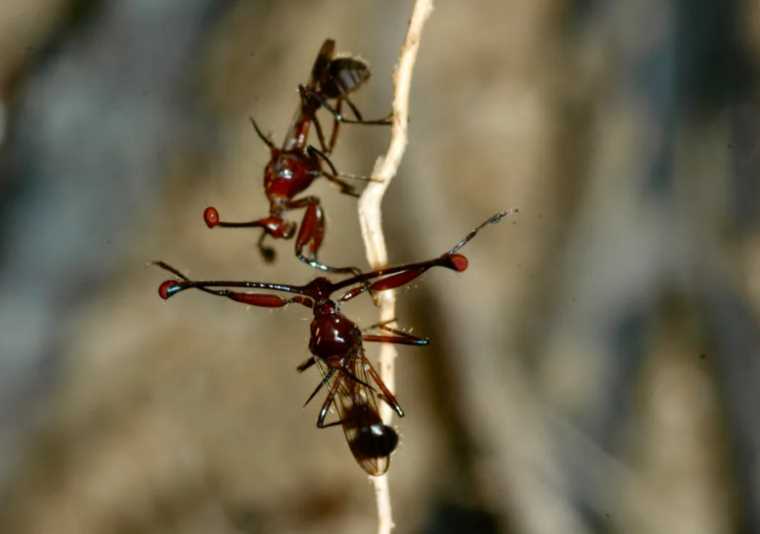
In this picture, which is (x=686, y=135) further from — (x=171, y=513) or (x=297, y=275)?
(x=171, y=513)

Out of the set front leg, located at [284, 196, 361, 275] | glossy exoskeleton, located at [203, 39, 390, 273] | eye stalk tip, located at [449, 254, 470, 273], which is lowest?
eye stalk tip, located at [449, 254, 470, 273]

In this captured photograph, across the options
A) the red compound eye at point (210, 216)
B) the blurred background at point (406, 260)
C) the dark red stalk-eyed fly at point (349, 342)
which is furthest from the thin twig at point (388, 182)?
the blurred background at point (406, 260)

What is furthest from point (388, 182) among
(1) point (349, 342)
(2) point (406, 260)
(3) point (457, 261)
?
(2) point (406, 260)

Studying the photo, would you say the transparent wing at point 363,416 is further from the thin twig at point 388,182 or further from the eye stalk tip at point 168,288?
the eye stalk tip at point 168,288

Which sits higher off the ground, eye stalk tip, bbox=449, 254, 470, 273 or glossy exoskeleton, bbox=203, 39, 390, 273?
glossy exoskeleton, bbox=203, 39, 390, 273

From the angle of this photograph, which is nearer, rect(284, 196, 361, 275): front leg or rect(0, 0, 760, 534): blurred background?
rect(284, 196, 361, 275): front leg

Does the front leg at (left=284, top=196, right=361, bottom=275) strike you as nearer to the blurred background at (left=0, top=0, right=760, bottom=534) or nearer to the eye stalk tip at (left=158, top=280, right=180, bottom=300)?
the eye stalk tip at (left=158, top=280, right=180, bottom=300)

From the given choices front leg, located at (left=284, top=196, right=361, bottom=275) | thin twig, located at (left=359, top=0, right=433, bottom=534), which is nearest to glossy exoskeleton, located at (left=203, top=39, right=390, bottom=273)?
front leg, located at (left=284, top=196, right=361, bottom=275)
